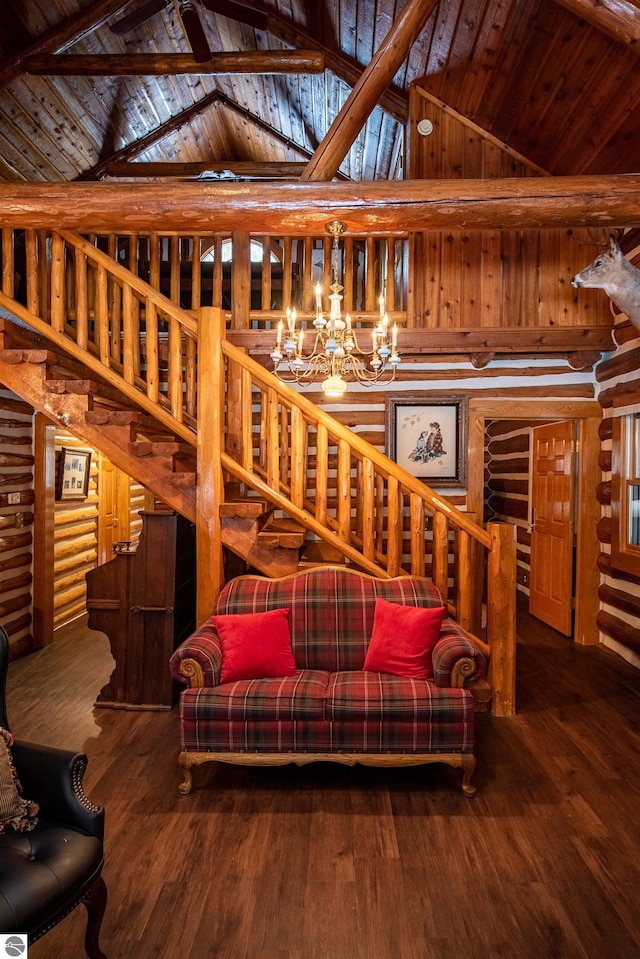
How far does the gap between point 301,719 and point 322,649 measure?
0.58 m

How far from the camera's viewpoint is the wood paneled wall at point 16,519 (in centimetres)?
→ 505

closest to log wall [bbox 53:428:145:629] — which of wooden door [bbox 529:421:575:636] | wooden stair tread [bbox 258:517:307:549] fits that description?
wooden stair tread [bbox 258:517:307:549]

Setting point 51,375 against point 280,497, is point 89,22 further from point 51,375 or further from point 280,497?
point 280,497

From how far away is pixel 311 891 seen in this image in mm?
2312

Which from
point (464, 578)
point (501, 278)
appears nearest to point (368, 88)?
point (501, 278)

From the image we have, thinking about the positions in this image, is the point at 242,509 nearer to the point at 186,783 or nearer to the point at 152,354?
the point at 152,354

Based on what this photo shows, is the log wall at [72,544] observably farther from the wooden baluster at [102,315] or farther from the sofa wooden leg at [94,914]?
the sofa wooden leg at [94,914]

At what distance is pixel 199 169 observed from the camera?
→ 7082 mm

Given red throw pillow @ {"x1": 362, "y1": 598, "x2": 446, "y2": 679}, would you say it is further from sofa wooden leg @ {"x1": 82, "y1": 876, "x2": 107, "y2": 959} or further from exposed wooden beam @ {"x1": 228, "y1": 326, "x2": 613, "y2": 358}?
exposed wooden beam @ {"x1": 228, "y1": 326, "x2": 613, "y2": 358}

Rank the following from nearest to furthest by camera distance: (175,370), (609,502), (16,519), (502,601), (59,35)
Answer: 1. (502,601)
2. (175,370)
3. (59,35)
4. (16,519)
5. (609,502)

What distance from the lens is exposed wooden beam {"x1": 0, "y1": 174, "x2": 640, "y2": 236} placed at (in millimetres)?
3674

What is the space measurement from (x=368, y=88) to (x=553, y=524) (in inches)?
181

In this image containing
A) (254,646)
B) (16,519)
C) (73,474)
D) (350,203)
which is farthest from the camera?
(73,474)

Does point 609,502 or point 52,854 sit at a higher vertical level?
point 609,502
